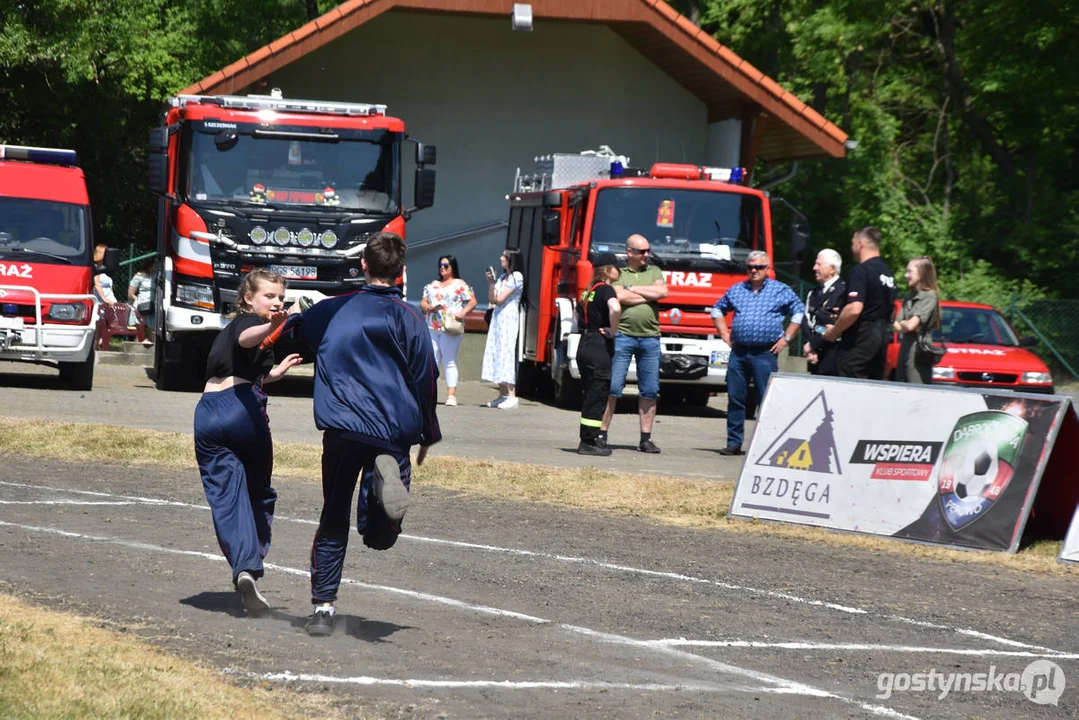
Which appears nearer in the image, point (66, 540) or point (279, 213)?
point (66, 540)

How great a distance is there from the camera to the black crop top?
23.3ft

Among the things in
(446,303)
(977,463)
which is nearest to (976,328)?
(446,303)

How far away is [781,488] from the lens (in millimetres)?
10672

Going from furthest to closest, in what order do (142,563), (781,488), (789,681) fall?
(781,488)
(142,563)
(789,681)

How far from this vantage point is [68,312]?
18016mm

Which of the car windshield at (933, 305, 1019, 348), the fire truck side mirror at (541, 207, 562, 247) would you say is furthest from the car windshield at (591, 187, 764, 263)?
the car windshield at (933, 305, 1019, 348)

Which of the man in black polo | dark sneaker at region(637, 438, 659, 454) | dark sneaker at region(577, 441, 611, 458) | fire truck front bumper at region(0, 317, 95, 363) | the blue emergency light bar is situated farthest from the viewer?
the blue emergency light bar

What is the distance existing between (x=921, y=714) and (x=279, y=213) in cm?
1313

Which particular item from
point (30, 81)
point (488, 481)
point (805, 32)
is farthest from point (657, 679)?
point (30, 81)

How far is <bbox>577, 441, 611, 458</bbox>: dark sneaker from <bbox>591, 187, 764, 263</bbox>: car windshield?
474 cm

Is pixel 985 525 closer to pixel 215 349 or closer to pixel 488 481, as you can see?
pixel 488 481

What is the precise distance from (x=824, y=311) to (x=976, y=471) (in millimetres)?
3218

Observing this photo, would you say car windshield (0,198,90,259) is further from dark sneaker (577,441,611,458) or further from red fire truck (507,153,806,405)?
dark sneaker (577,441,611,458)

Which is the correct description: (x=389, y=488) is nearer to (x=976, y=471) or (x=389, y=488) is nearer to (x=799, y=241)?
(x=976, y=471)
